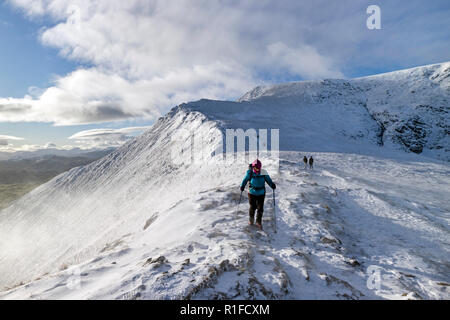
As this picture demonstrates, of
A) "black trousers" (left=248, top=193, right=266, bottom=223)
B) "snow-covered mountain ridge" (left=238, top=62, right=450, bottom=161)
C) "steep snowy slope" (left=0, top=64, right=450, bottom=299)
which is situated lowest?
"steep snowy slope" (left=0, top=64, right=450, bottom=299)

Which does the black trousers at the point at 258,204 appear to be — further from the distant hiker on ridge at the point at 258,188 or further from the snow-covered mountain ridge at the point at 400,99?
the snow-covered mountain ridge at the point at 400,99

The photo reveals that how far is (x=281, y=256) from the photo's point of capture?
625 centimetres

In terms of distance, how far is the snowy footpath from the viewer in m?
4.57

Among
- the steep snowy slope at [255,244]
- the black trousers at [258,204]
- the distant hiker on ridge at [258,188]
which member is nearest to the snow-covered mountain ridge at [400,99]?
the steep snowy slope at [255,244]

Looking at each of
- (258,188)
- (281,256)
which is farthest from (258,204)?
(281,256)

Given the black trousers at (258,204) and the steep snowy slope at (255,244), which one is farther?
the black trousers at (258,204)

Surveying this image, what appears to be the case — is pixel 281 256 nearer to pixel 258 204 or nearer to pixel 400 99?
pixel 258 204

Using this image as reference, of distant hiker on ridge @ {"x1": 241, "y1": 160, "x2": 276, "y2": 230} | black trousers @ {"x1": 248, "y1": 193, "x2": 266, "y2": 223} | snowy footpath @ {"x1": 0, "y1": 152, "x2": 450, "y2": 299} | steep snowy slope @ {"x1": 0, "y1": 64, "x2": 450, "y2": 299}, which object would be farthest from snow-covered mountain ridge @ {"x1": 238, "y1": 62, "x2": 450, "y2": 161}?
black trousers @ {"x1": 248, "y1": 193, "x2": 266, "y2": 223}

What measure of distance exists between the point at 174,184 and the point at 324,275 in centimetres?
2204

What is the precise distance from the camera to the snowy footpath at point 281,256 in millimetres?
4566

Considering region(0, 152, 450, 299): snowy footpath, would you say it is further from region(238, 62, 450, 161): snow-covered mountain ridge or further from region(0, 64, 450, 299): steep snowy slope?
region(238, 62, 450, 161): snow-covered mountain ridge

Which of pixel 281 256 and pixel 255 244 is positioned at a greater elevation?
pixel 255 244

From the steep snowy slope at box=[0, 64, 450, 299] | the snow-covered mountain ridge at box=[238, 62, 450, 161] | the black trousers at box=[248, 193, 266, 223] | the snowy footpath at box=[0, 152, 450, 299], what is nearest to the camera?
the snowy footpath at box=[0, 152, 450, 299]
